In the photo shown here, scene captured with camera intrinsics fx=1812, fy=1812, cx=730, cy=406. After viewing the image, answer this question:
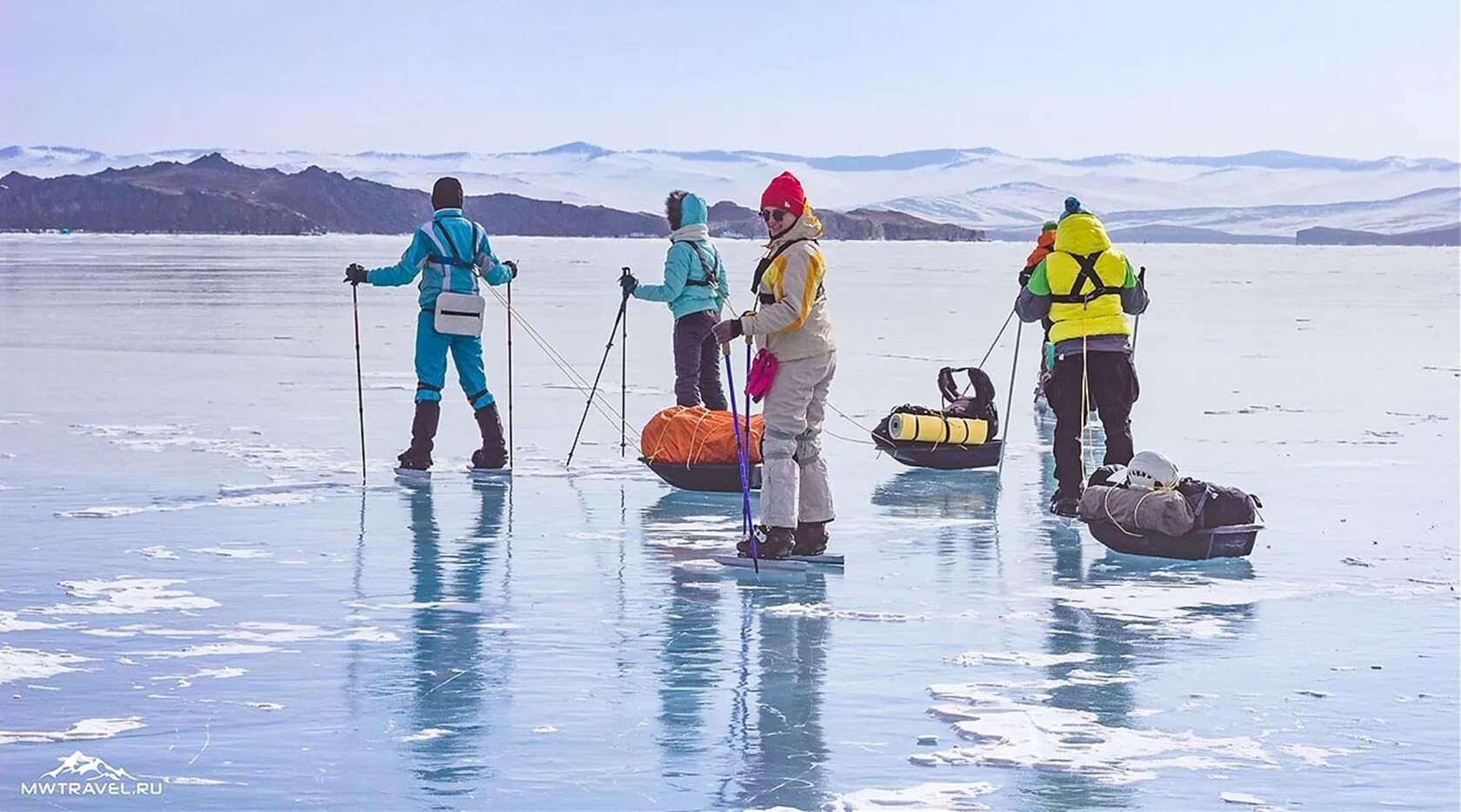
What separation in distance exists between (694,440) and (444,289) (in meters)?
1.99

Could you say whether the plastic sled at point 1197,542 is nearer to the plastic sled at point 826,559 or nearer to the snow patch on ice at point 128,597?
the plastic sled at point 826,559

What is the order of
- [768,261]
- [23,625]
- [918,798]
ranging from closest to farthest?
[918,798] < [23,625] < [768,261]

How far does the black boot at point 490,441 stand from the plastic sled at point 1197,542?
430 cm

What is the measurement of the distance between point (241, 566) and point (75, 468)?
3.53m

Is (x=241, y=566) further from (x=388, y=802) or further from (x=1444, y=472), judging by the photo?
(x=1444, y=472)

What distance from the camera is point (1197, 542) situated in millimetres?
8750

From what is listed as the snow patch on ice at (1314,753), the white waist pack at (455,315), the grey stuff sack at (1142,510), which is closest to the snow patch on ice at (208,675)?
the snow patch on ice at (1314,753)

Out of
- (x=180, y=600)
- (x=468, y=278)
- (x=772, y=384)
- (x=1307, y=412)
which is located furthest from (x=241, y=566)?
(x=1307, y=412)

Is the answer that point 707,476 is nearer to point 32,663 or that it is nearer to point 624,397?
point 624,397

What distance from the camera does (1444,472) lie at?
11898mm

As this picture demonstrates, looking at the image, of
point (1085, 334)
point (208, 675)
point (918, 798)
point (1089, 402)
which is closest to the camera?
point (918, 798)

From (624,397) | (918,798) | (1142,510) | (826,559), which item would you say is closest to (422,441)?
(624,397)

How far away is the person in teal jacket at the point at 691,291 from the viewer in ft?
39.1

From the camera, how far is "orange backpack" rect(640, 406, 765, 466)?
10.6 metres
